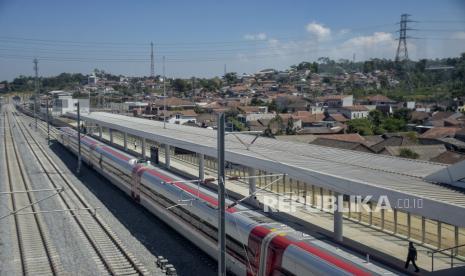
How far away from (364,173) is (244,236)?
10.2 ft

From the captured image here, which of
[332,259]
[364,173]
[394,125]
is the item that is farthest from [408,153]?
[394,125]

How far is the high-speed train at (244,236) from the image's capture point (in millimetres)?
7145

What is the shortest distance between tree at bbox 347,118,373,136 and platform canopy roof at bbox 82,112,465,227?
A: 23363 millimetres

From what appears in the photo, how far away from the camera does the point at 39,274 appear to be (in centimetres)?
1070

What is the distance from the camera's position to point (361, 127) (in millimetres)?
38875

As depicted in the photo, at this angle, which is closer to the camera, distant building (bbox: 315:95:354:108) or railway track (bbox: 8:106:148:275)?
railway track (bbox: 8:106:148:275)

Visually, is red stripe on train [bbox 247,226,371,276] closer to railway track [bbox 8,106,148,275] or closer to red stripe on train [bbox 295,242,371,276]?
red stripe on train [bbox 295,242,371,276]

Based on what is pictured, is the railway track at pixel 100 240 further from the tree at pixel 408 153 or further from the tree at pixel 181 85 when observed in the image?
the tree at pixel 181 85

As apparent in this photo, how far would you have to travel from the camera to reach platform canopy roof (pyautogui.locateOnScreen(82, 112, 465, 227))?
7.55 metres

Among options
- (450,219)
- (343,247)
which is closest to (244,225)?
(343,247)

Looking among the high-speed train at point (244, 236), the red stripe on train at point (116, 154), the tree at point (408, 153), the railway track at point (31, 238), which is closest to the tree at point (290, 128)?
the tree at point (408, 153)

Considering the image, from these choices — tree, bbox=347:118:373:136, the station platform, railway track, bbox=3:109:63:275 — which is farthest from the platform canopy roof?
tree, bbox=347:118:373:136

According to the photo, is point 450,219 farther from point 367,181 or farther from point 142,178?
point 142,178

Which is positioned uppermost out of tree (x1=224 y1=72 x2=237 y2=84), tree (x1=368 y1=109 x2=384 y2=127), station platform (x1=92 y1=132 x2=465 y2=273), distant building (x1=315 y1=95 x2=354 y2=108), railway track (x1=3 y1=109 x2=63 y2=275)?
tree (x1=224 y1=72 x2=237 y2=84)
